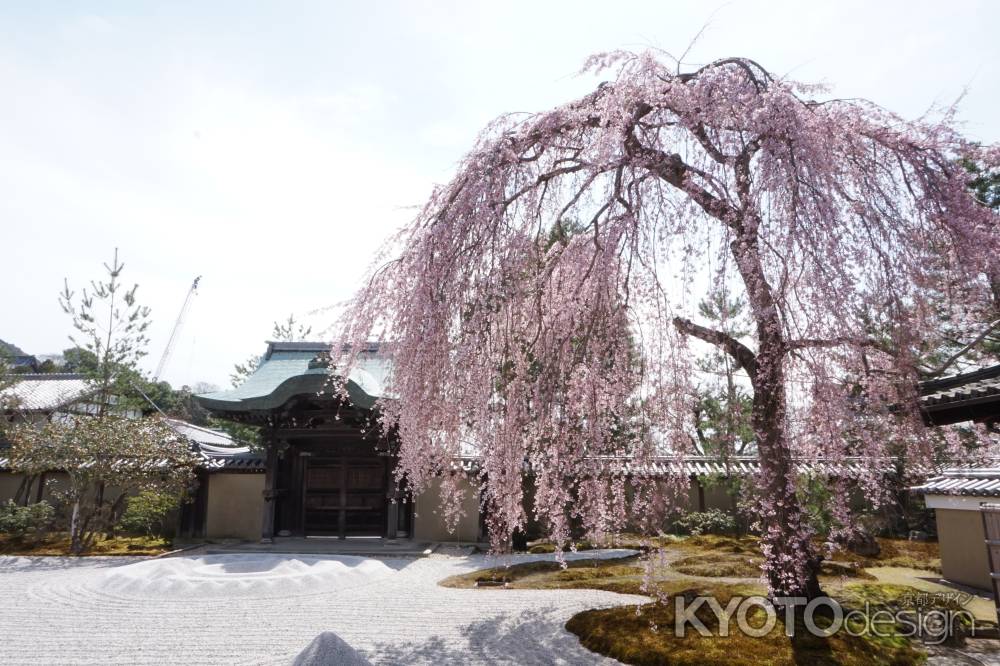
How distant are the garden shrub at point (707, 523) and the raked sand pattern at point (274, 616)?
7.35 m

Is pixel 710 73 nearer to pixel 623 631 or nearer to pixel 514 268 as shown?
pixel 514 268

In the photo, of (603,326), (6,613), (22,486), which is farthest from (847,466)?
(22,486)

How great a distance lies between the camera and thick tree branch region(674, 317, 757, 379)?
584 centimetres

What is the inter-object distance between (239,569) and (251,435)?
13061 mm

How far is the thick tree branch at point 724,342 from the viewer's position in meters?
5.84

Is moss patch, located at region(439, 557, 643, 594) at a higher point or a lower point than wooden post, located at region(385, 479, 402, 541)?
lower

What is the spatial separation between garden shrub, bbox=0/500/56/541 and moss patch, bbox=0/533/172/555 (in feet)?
0.69

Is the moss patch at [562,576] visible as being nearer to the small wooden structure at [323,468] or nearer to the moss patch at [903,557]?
the moss patch at [903,557]

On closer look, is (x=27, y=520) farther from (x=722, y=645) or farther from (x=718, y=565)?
(x=722, y=645)

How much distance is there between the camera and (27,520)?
14453 mm

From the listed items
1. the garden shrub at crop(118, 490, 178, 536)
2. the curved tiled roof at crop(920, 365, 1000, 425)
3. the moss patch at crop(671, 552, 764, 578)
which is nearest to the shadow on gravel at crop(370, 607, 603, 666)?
the curved tiled roof at crop(920, 365, 1000, 425)

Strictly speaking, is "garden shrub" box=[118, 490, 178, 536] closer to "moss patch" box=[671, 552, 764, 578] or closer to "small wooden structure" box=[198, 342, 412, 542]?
"small wooden structure" box=[198, 342, 412, 542]

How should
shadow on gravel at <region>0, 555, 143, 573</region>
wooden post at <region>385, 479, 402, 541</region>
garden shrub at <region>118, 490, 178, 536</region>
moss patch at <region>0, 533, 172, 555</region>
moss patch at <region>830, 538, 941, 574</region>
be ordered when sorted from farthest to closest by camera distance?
wooden post at <region>385, 479, 402, 541</region> < garden shrub at <region>118, 490, 178, 536</region> < moss patch at <region>0, 533, 172, 555</region> < shadow on gravel at <region>0, 555, 143, 573</region> < moss patch at <region>830, 538, 941, 574</region>

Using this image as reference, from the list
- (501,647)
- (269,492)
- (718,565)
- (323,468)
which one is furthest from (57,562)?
(718,565)
